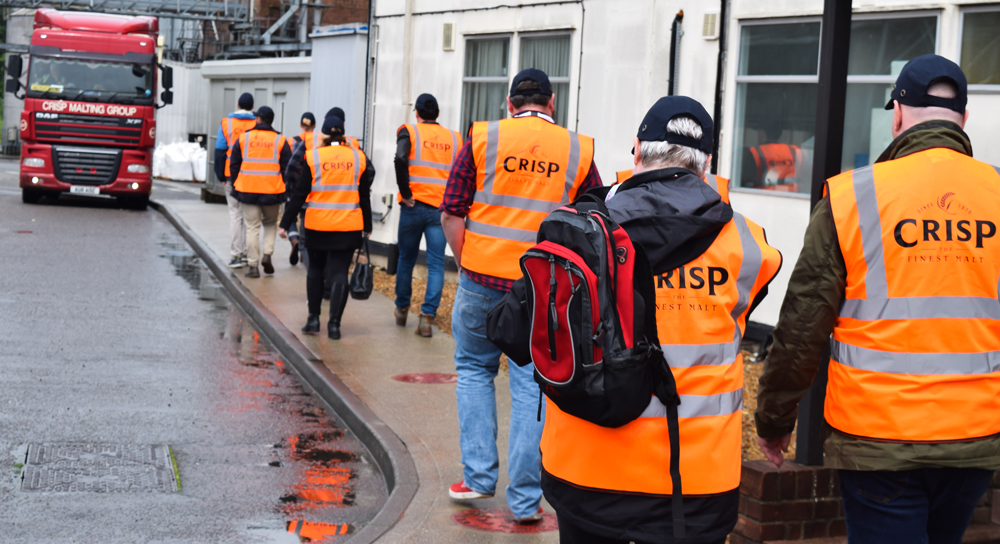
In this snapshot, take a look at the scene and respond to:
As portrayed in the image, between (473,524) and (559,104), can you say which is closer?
(473,524)

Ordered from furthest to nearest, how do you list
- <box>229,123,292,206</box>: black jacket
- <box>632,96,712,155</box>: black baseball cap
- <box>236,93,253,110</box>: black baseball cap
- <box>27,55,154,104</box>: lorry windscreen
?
1. <box>27,55,154,104</box>: lorry windscreen
2. <box>236,93,253,110</box>: black baseball cap
3. <box>229,123,292,206</box>: black jacket
4. <box>632,96,712,155</box>: black baseball cap

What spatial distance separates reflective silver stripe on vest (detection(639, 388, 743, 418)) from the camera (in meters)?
3.01

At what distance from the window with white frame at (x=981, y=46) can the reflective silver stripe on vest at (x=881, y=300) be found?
583cm

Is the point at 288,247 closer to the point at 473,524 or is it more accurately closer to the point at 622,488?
the point at 473,524

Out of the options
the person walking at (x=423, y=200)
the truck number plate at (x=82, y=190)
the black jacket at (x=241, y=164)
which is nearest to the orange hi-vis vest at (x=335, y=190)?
the person walking at (x=423, y=200)

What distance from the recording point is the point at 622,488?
118 inches

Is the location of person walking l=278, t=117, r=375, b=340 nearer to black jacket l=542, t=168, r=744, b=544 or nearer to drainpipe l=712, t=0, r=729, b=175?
drainpipe l=712, t=0, r=729, b=175

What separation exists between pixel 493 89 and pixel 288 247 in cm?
458

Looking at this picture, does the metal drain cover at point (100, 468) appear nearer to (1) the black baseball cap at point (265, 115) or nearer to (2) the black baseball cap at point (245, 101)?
(1) the black baseball cap at point (265, 115)

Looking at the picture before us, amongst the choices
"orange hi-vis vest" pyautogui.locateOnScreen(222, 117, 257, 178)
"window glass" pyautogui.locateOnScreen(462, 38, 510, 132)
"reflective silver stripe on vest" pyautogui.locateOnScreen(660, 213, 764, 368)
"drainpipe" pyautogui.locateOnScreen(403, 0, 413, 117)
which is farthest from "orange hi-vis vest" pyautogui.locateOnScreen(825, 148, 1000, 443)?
"drainpipe" pyautogui.locateOnScreen(403, 0, 413, 117)

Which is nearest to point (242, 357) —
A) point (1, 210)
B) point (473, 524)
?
point (473, 524)

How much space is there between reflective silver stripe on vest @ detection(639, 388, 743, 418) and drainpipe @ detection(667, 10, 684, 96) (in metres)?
7.94

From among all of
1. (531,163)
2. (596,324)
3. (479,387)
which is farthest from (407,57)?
(596,324)

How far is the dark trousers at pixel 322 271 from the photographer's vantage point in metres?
9.61
